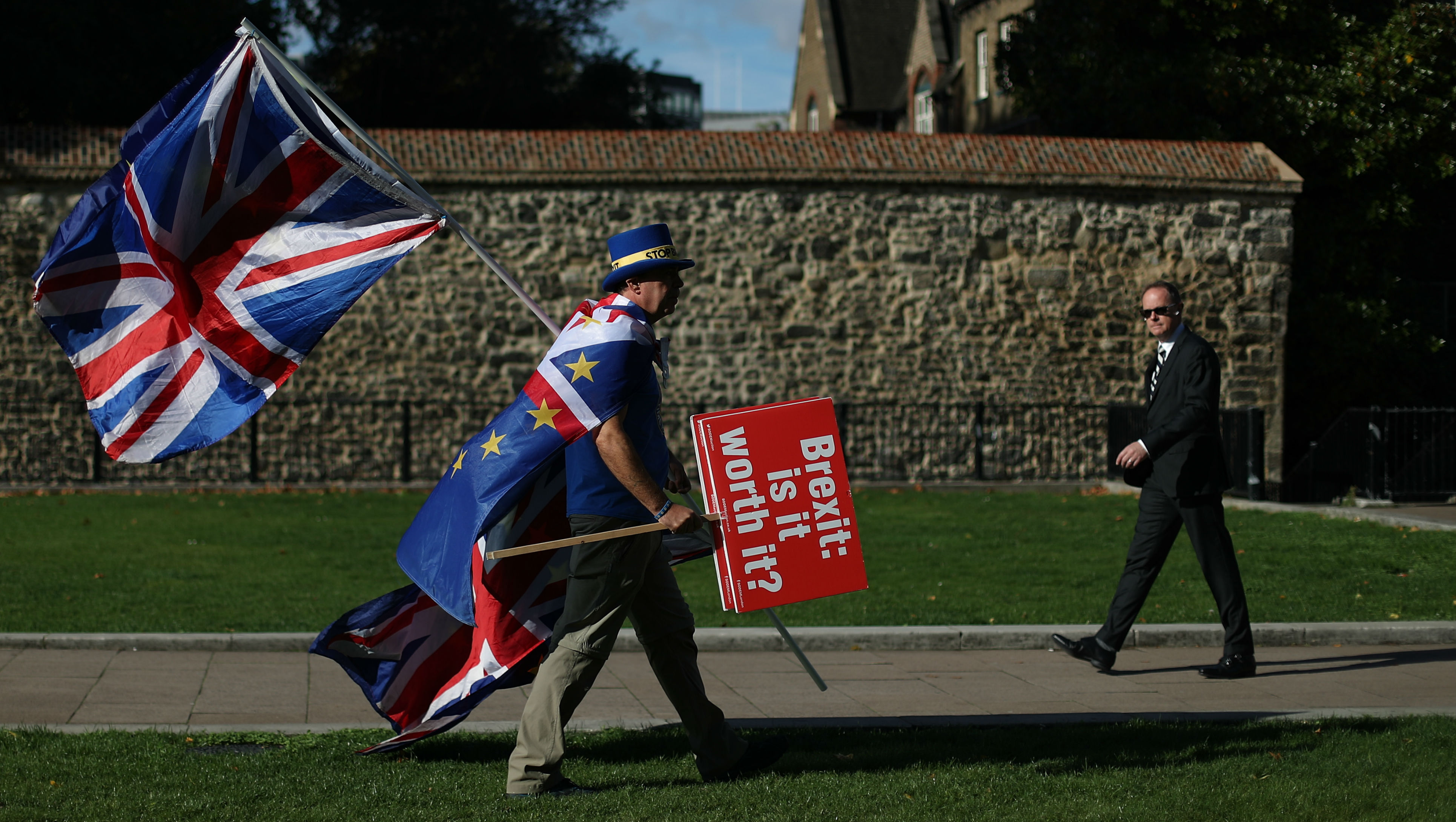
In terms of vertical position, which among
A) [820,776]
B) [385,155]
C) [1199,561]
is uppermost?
[385,155]

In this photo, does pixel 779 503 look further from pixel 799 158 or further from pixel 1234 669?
pixel 799 158

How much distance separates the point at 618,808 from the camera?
450 cm

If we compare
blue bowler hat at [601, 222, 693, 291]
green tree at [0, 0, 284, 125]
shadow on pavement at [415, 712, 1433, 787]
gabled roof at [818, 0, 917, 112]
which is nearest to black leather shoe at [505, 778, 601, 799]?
shadow on pavement at [415, 712, 1433, 787]

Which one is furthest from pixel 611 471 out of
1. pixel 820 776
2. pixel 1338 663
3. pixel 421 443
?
pixel 421 443

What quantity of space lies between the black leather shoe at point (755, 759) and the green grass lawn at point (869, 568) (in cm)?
303

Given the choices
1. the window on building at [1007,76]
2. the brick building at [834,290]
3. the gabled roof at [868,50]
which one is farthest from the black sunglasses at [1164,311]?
the gabled roof at [868,50]

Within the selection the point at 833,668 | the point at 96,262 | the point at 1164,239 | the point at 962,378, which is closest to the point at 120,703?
the point at 96,262

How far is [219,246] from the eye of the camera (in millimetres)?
5434

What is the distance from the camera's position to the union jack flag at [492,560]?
469 centimetres

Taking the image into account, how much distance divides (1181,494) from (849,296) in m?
11.0

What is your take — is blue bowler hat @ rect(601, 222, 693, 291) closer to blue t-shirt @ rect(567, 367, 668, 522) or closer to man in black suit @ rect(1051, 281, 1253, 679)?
blue t-shirt @ rect(567, 367, 668, 522)

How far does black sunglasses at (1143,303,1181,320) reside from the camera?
7051mm

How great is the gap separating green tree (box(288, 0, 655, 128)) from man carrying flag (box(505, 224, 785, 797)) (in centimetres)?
2451

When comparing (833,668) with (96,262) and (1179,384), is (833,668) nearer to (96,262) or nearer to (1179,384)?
(1179,384)
